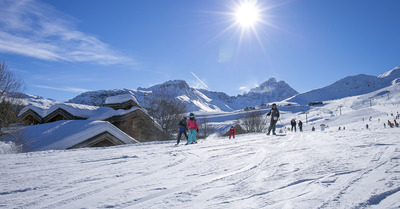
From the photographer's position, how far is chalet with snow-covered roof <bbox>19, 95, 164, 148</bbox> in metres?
18.8

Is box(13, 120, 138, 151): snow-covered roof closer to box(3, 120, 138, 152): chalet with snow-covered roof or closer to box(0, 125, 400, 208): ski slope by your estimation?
box(3, 120, 138, 152): chalet with snow-covered roof

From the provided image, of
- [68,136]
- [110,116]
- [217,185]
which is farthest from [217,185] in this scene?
[110,116]

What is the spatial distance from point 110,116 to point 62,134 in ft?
22.3

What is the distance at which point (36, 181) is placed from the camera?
3.25m

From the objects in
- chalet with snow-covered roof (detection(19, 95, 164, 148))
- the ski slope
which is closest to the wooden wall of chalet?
chalet with snow-covered roof (detection(19, 95, 164, 148))

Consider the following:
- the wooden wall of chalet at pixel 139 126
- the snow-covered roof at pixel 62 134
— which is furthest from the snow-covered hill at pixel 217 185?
the wooden wall of chalet at pixel 139 126

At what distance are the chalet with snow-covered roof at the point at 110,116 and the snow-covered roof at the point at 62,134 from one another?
110 inches

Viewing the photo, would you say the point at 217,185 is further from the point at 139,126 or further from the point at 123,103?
the point at 123,103

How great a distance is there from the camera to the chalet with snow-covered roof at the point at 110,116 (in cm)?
1878

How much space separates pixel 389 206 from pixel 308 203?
68 centimetres

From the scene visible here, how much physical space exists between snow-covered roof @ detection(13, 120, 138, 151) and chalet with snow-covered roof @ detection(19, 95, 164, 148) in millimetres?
2805

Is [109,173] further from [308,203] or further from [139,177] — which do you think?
[308,203]

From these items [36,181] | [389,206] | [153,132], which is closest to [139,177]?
[36,181]

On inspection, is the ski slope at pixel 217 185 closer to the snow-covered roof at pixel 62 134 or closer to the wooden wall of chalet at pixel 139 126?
the snow-covered roof at pixel 62 134
